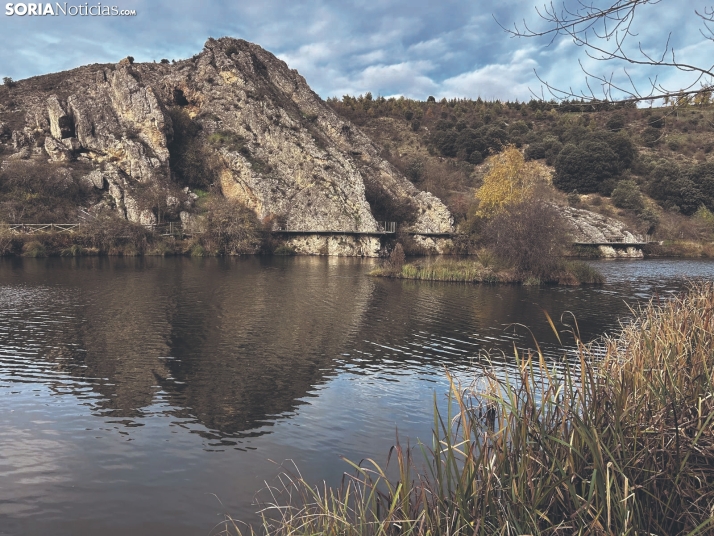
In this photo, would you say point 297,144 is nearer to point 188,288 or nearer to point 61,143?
point 61,143

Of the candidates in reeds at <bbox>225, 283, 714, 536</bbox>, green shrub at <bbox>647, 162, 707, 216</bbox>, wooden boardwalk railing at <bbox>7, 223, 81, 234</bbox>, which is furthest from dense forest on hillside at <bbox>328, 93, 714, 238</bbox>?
reeds at <bbox>225, 283, 714, 536</bbox>

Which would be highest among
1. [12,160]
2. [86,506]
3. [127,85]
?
[127,85]

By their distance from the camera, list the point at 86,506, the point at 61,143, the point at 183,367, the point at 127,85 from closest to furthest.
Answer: the point at 86,506 → the point at 183,367 → the point at 61,143 → the point at 127,85

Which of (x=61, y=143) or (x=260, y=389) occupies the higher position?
(x=61, y=143)

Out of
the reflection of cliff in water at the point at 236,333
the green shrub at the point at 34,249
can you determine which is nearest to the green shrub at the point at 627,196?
the reflection of cliff in water at the point at 236,333

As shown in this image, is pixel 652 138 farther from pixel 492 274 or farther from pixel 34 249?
pixel 34 249

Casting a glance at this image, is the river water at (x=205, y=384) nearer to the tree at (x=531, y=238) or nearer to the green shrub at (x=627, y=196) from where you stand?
the tree at (x=531, y=238)

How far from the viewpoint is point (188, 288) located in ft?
92.1

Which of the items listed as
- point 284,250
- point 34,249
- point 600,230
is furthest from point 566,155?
point 34,249

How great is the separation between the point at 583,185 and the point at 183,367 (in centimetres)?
8377

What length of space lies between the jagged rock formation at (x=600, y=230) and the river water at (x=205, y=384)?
3855 centimetres

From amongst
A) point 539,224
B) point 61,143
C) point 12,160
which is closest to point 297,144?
point 61,143

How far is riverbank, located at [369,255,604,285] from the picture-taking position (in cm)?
3403

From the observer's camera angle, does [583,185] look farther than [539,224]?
Yes
